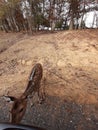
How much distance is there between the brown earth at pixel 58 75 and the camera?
21.5ft

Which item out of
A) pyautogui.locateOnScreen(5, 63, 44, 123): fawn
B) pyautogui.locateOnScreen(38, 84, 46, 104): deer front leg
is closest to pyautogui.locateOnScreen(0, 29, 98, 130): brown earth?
pyautogui.locateOnScreen(38, 84, 46, 104): deer front leg

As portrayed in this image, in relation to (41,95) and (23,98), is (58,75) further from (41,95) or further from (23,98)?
(23,98)

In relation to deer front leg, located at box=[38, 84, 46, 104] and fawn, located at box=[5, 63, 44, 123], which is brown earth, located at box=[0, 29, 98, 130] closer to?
deer front leg, located at box=[38, 84, 46, 104]

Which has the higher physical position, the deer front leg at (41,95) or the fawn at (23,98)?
the fawn at (23,98)

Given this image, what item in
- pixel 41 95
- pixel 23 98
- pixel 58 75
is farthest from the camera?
pixel 58 75

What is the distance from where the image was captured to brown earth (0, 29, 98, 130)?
21.5 feet

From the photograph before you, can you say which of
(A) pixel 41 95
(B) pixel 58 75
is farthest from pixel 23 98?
(B) pixel 58 75

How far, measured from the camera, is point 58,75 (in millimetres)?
7789

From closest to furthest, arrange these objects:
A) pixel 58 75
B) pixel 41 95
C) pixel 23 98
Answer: pixel 23 98 < pixel 41 95 < pixel 58 75

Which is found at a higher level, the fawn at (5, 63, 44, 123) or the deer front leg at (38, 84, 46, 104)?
the fawn at (5, 63, 44, 123)

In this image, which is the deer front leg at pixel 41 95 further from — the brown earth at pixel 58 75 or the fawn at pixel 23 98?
the brown earth at pixel 58 75

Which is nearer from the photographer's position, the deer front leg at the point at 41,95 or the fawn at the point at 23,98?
the fawn at the point at 23,98

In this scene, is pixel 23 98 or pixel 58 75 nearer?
pixel 23 98

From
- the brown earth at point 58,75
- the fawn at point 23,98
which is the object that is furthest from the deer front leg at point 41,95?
the brown earth at point 58,75
